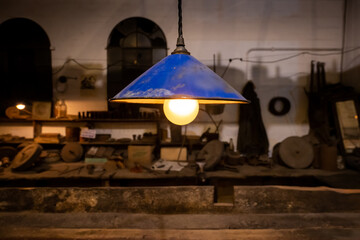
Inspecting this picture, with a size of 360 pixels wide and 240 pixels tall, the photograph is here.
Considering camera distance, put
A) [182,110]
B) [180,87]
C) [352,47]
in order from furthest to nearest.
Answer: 1. [352,47]
2. [182,110]
3. [180,87]

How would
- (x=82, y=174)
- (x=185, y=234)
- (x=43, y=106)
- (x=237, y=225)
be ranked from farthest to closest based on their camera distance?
(x=43, y=106)
(x=82, y=174)
(x=237, y=225)
(x=185, y=234)

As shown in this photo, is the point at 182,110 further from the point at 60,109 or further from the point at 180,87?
the point at 60,109

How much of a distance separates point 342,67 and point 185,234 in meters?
5.11

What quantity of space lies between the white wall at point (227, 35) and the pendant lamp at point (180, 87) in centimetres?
381

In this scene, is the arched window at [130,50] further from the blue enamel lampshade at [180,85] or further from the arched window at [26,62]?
the blue enamel lampshade at [180,85]

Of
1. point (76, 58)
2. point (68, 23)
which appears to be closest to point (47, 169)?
point (76, 58)

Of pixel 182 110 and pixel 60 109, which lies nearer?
pixel 182 110

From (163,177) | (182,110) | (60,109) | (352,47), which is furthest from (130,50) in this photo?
(352,47)

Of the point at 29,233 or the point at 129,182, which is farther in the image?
the point at 129,182

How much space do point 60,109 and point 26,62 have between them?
130 cm

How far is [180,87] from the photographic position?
3.39 ft

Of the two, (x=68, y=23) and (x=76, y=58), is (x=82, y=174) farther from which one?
(x=68, y=23)

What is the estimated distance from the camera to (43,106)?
489cm

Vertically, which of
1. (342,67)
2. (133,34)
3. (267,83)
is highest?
(133,34)
